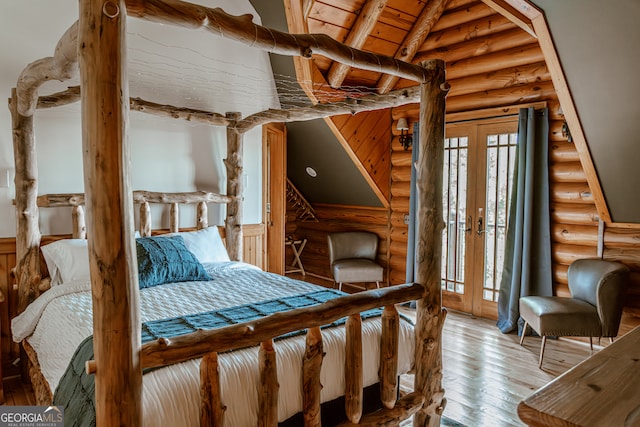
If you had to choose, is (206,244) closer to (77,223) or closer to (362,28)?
(77,223)

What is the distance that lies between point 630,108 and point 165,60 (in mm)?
3652

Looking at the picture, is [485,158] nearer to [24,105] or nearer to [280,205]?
[280,205]

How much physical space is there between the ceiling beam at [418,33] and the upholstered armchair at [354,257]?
73.5 inches

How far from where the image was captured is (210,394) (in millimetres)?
1689

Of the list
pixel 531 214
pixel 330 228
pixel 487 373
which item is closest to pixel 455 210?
pixel 531 214

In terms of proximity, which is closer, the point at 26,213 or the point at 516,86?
the point at 26,213

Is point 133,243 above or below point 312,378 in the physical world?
above

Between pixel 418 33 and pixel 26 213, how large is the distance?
12.7 feet

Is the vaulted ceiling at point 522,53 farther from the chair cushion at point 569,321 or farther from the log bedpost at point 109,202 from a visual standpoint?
the log bedpost at point 109,202

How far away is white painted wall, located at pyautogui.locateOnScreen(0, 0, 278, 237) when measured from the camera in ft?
10.5

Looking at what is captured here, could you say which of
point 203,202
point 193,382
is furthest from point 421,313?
point 203,202

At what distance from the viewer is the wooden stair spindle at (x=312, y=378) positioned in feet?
6.48

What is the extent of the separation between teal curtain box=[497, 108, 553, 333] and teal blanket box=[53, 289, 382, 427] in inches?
86.1

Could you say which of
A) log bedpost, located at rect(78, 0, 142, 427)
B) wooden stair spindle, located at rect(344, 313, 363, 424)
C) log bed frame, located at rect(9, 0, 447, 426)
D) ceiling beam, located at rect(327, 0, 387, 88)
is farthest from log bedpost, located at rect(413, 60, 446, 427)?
ceiling beam, located at rect(327, 0, 387, 88)
